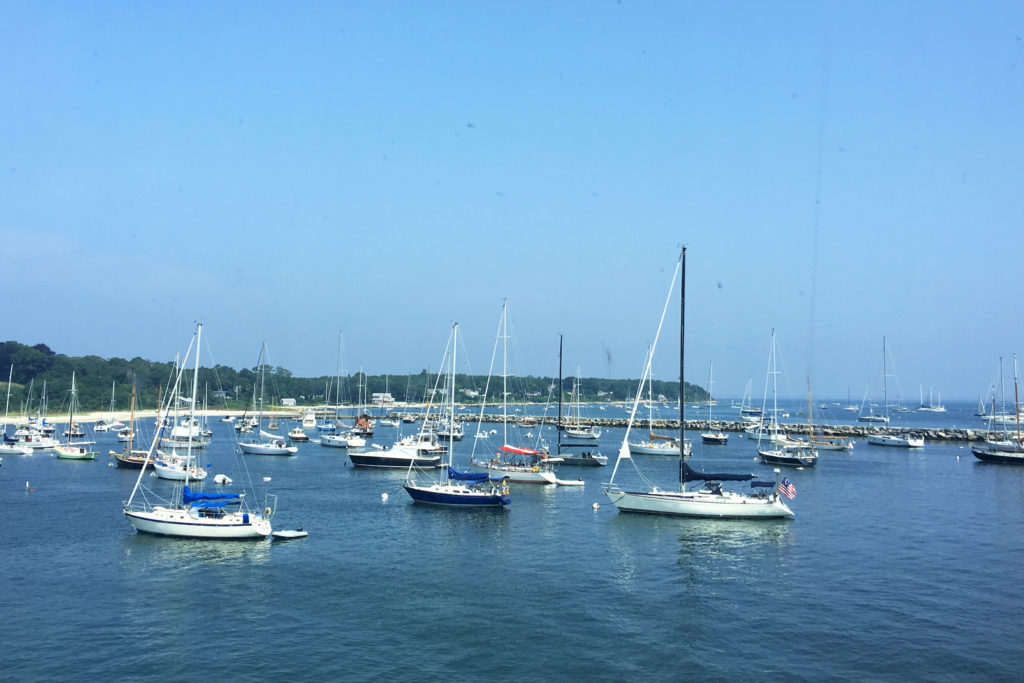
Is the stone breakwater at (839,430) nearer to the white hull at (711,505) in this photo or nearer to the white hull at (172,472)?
the white hull at (172,472)

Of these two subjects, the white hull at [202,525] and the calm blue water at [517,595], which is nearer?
the calm blue water at [517,595]

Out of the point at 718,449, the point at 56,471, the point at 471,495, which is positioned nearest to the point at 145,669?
the point at 471,495

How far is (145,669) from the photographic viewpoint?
28.5 metres

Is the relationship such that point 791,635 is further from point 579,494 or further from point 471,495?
point 579,494

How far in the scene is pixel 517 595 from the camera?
38562 millimetres

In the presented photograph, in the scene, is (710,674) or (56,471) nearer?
(710,674)

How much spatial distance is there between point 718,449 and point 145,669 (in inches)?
4480

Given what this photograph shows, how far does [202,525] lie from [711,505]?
36540mm

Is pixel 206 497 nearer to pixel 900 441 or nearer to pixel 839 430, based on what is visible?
pixel 900 441

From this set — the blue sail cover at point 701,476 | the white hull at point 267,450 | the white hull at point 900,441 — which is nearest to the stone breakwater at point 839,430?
the white hull at point 900,441

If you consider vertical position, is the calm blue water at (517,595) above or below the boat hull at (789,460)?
below

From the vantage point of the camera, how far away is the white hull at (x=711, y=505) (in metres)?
57.8

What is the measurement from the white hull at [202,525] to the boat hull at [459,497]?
16.2 metres

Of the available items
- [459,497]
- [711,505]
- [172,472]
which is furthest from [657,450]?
[172,472]
